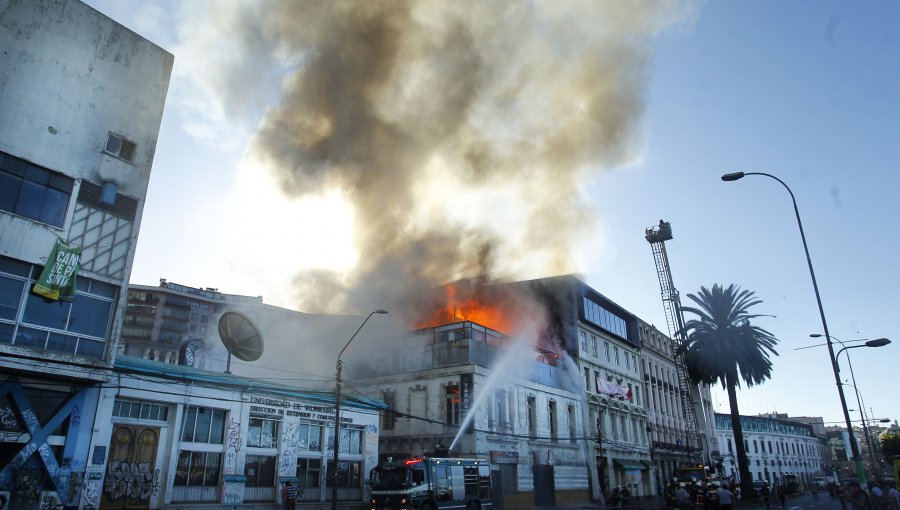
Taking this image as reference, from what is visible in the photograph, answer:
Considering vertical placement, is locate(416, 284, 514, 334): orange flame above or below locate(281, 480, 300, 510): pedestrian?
above

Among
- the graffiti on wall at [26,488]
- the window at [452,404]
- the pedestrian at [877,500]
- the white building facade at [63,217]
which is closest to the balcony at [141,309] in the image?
the window at [452,404]

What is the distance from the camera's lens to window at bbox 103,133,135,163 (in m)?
21.3

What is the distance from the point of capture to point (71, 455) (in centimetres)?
1755

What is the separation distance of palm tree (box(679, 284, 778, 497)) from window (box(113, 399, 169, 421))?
134 ft

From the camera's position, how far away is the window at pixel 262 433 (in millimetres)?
23000

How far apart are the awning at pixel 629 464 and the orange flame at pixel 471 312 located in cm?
1423

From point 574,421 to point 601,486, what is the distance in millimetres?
5259

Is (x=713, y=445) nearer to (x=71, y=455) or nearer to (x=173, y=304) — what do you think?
(x=71, y=455)

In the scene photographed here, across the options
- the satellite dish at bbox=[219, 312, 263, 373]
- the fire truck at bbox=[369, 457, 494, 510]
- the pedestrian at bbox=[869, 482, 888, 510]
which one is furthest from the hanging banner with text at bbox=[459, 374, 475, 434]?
the pedestrian at bbox=[869, 482, 888, 510]

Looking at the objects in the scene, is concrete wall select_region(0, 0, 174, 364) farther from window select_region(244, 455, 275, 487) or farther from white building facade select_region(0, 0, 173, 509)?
window select_region(244, 455, 275, 487)

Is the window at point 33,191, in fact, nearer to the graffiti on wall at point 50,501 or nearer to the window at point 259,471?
the graffiti on wall at point 50,501

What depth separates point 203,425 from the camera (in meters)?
21.5

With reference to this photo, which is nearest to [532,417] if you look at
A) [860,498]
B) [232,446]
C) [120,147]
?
[860,498]

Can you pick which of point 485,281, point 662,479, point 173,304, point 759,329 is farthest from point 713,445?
point 173,304
